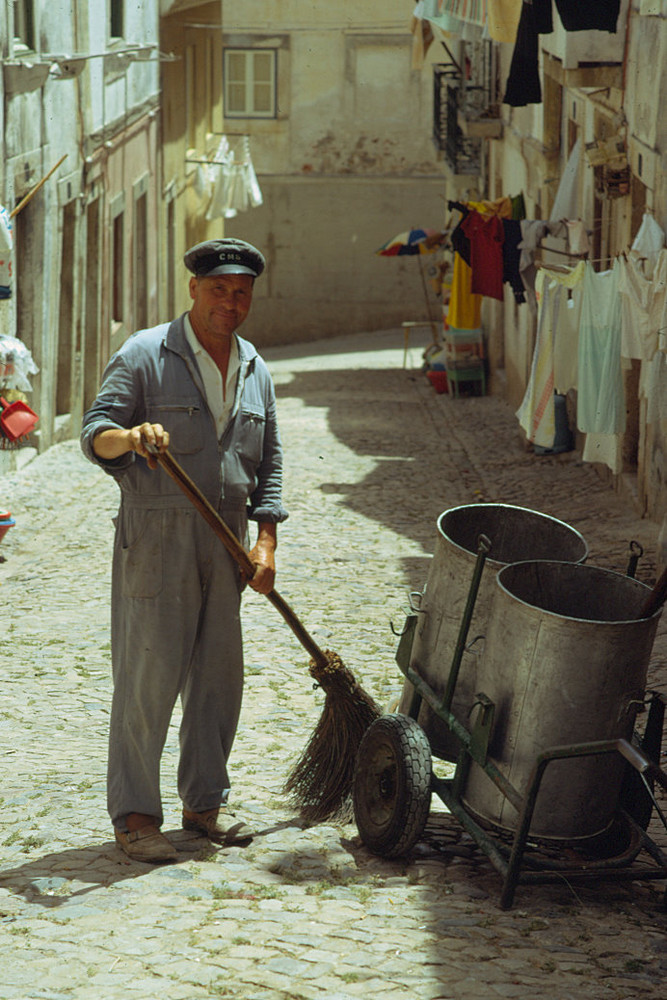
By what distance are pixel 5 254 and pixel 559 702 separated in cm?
802

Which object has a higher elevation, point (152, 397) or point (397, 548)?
point (152, 397)

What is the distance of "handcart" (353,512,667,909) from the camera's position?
4.14 meters

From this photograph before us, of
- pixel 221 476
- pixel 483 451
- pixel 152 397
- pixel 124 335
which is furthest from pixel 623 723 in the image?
pixel 124 335

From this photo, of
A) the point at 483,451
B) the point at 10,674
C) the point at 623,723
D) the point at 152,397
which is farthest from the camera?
the point at 483,451

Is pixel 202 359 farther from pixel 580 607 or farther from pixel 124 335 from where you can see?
pixel 124 335

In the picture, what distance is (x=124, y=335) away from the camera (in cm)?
1862

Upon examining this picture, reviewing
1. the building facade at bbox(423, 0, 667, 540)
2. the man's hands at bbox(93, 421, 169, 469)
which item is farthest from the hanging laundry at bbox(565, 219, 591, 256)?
the man's hands at bbox(93, 421, 169, 469)

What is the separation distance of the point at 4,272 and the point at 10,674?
15.9 feet

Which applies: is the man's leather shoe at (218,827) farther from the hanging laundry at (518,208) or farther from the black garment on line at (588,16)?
the hanging laundry at (518,208)

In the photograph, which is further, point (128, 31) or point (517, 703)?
point (128, 31)

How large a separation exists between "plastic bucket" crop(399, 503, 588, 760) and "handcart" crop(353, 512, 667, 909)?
0.18 ft

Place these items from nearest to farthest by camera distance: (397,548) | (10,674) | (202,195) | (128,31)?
1. (10,674)
2. (397,548)
3. (128,31)
4. (202,195)

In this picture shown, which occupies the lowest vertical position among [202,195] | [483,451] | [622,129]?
[483,451]

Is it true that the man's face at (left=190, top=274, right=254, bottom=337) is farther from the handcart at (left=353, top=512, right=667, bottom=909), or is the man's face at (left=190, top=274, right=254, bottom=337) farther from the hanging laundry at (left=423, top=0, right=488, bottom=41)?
the hanging laundry at (left=423, top=0, right=488, bottom=41)
